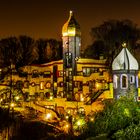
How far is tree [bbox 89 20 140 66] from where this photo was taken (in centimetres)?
4950

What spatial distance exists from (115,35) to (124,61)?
12.1 m

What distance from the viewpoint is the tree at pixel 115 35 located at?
162ft

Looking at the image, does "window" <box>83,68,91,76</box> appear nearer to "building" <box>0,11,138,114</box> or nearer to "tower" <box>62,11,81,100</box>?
"building" <box>0,11,138,114</box>

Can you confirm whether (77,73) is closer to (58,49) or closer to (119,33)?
(119,33)

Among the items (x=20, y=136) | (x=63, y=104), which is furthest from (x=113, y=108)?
(x=63, y=104)

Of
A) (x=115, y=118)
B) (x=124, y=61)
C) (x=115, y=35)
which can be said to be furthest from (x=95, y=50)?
(x=115, y=118)

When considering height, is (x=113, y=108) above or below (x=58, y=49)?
below

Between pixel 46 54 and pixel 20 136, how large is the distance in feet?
108

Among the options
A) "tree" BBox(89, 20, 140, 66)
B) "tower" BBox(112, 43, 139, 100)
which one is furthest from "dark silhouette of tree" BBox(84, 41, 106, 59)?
"tower" BBox(112, 43, 139, 100)

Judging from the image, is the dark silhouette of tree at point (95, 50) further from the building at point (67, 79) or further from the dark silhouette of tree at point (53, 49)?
the dark silhouette of tree at point (53, 49)

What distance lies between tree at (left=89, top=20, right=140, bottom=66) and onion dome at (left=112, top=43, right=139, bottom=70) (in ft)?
30.8

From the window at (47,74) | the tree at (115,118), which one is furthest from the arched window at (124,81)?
the tree at (115,118)

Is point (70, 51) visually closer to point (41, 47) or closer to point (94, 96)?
point (94, 96)

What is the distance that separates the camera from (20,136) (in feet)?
99.5
